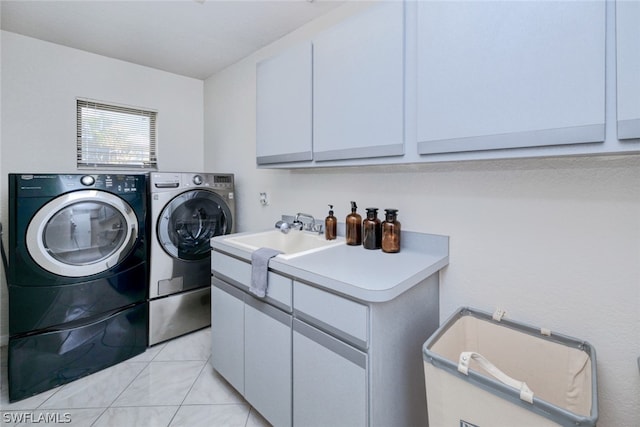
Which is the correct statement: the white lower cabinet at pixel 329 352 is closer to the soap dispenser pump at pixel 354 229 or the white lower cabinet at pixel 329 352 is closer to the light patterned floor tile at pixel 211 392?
the light patterned floor tile at pixel 211 392

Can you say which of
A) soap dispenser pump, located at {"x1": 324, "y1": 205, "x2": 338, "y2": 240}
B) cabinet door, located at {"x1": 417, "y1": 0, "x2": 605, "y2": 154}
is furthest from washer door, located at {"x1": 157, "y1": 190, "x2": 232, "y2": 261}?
cabinet door, located at {"x1": 417, "y1": 0, "x2": 605, "y2": 154}

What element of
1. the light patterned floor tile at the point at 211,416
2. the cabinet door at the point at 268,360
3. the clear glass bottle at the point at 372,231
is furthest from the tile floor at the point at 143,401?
the clear glass bottle at the point at 372,231

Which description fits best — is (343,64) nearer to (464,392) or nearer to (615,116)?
(615,116)

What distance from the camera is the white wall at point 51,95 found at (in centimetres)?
225

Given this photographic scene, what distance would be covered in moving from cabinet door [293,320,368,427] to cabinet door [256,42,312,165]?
37.6 inches

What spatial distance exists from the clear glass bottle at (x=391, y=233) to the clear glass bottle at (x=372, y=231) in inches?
2.5

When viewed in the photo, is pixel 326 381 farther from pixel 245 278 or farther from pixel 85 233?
pixel 85 233

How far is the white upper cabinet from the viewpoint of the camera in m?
0.78

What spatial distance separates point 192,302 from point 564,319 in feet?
8.14

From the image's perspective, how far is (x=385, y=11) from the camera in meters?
1.26

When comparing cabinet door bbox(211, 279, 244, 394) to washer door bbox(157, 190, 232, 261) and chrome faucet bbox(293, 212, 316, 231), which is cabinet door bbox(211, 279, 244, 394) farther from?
washer door bbox(157, 190, 232, 261)

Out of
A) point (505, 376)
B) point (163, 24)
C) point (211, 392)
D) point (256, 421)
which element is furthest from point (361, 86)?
point (211, 392)

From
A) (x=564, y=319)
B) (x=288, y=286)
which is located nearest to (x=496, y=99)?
(x=564, y=319)

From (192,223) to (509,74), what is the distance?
239 cm
